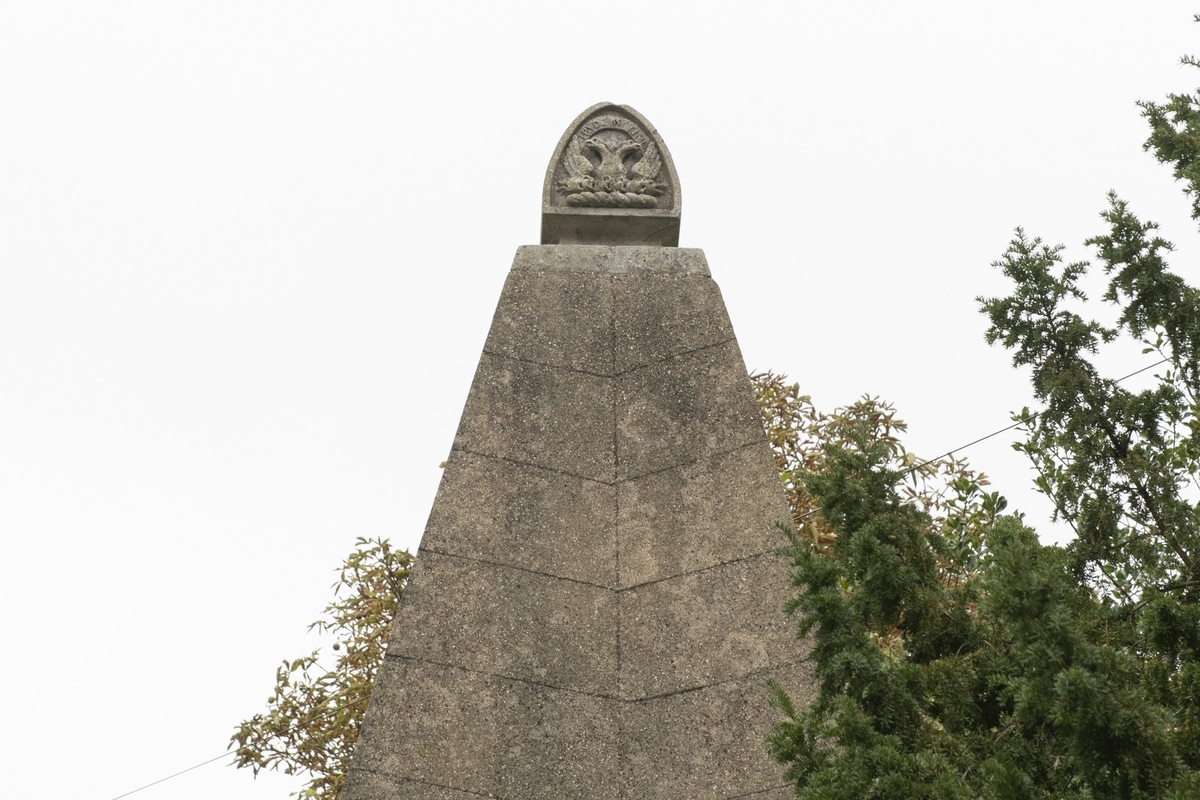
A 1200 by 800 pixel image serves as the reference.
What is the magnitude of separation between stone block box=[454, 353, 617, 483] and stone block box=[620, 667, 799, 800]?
3.35 ft

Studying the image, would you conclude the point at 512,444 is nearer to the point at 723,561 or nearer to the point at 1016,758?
the point at 723,561

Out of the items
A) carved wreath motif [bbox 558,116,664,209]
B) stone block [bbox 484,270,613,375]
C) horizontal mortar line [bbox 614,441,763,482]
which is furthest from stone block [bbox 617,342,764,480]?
carved wreath motif [bbox 558,116,664,209]

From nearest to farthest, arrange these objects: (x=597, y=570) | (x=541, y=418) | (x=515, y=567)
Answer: (x=515, y=567) < (x=597, y=570) < (x=541, y=418)

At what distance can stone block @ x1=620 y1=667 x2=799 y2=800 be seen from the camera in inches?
209

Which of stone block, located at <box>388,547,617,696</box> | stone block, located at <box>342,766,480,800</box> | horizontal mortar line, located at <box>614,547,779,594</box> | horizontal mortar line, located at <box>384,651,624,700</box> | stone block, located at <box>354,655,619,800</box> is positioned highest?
horizontal mortar line, located at <box>614,547,779,594</box>

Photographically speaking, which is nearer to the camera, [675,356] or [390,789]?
[390,789]

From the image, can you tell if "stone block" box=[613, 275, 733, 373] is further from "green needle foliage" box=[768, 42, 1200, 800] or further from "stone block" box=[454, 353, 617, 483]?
"green needle foliage" box=[768, 42, 1200, 800]

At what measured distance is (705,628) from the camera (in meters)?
5.66

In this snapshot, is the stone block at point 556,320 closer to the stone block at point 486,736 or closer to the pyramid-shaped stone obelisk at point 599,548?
the pyramid-shaped stone obelisk at point 599,548

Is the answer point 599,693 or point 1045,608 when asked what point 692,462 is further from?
point 1045,608

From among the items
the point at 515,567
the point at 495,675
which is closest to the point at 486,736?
the point at 495,675

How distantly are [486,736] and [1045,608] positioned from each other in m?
2.34

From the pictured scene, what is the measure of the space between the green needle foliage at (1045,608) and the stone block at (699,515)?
0.98 meters

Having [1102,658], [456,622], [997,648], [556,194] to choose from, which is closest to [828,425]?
[556,194]
